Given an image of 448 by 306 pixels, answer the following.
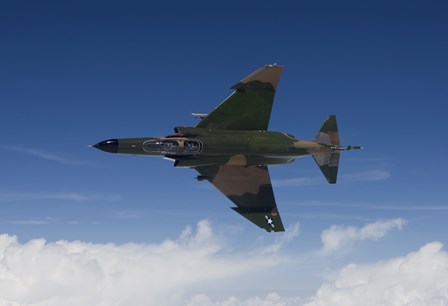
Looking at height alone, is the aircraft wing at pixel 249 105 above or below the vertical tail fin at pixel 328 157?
above

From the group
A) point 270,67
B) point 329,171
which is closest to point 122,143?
point 270,67

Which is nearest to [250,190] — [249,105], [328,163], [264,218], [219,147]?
[264,218]

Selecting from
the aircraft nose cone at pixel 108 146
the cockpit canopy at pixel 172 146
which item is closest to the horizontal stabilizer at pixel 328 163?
the cockpit canopy at pixel 172 146

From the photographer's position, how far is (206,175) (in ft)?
162

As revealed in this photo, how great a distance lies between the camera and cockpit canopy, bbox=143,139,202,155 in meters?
46.3

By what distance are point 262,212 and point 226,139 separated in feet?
25.9

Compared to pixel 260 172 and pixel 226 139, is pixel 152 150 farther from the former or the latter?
pixel 260 172

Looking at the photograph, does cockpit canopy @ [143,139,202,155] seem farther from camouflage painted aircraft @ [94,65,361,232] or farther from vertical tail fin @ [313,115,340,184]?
vertical tail fin @ [313,115,340,184]

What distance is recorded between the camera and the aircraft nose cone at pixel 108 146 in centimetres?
4528

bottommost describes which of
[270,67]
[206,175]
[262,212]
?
[262,212]

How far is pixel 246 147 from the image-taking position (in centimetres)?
4878

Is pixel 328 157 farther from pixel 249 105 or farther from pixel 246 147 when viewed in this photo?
pixel 249 105

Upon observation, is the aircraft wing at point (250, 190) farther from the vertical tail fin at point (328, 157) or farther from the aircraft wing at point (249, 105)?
the vertical tail fin at point (328, 157)

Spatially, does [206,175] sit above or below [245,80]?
below
